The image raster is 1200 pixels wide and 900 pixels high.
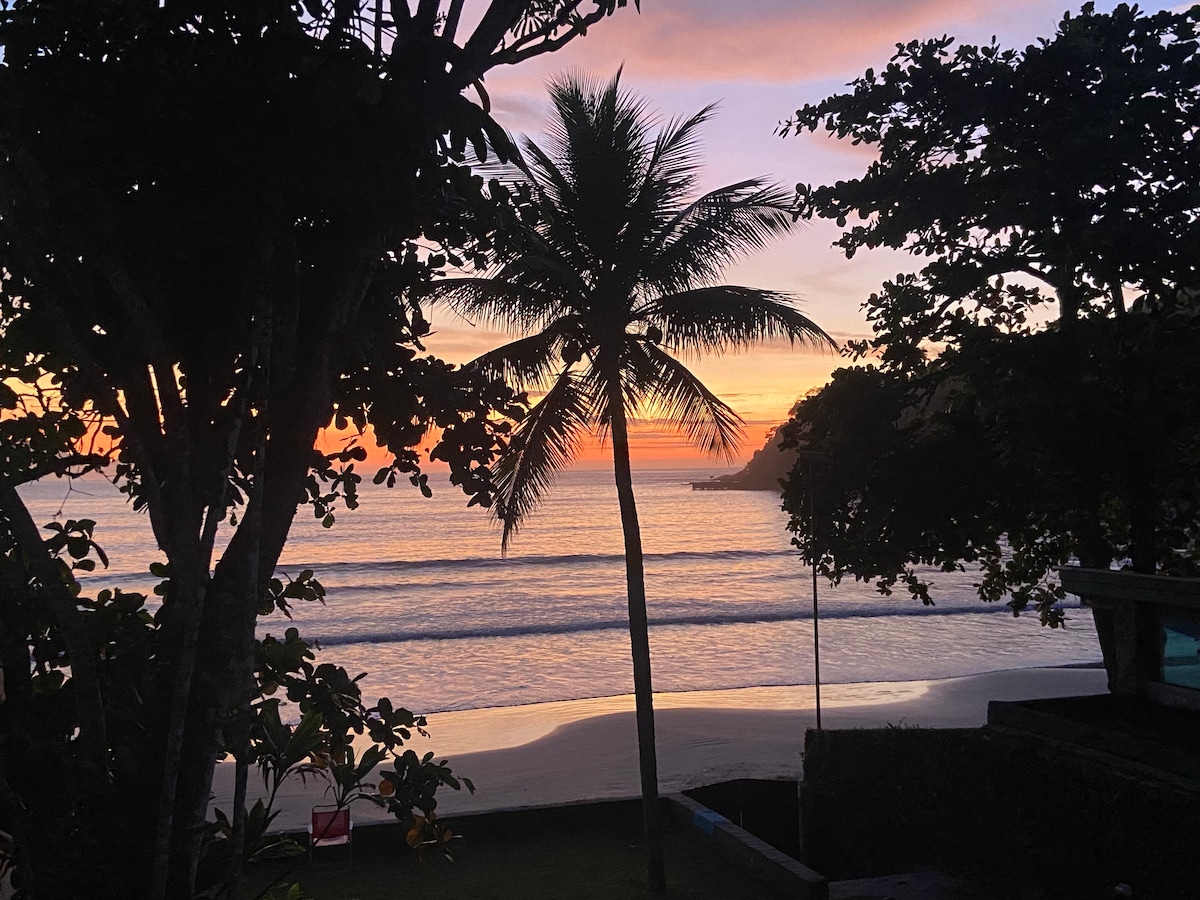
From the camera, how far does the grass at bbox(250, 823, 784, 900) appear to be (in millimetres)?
9586

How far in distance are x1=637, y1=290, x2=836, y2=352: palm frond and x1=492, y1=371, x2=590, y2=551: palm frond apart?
3.81 feet

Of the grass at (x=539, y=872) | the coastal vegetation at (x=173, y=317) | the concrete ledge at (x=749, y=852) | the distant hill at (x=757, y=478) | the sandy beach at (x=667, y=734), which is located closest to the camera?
the coastal vegetation at (x=173, y=317)

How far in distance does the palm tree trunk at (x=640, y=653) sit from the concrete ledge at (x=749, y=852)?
0.83 metres

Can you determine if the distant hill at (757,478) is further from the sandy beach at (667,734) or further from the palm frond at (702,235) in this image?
the palm frond at (702,235)

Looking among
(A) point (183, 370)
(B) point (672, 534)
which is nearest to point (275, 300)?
(A) point (183, 370)

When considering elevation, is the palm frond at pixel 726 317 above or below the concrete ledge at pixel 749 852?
above

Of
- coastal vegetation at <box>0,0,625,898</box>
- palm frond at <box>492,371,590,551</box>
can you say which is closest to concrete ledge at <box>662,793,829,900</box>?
palm frond at <box>492,371,590,551</box>

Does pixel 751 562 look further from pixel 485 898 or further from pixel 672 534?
pixel 485 898

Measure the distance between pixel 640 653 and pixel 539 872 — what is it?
2452 mm

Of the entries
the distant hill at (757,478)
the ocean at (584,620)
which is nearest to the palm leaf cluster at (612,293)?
the ocean at (584,620)

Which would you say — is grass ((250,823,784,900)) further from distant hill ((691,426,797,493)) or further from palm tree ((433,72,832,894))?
distant hill ((691,426,797,493))

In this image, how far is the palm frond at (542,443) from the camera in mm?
10625

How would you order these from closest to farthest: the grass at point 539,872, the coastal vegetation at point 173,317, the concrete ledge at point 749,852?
the coastal vegetation at point 173,317 → the concrete ledge at point 749,852 → the grass at point 539,872

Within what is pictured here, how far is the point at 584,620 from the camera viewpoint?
38.2 meters
